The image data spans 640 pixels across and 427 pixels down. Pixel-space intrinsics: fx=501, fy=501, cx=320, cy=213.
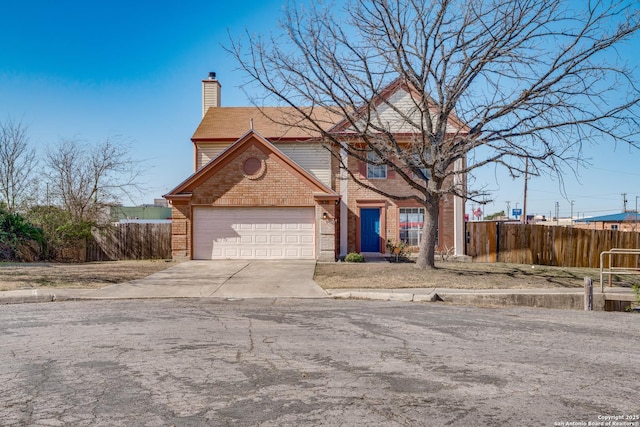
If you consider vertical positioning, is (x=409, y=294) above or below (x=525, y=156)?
below

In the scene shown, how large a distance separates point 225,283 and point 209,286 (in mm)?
606

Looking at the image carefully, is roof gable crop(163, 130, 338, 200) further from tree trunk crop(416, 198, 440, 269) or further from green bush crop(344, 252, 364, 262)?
tree trunk crop(416, 198, 440, 269)

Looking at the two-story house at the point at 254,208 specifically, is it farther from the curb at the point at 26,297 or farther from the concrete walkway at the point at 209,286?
the curb at the point at 26,297

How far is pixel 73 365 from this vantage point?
18.5ft

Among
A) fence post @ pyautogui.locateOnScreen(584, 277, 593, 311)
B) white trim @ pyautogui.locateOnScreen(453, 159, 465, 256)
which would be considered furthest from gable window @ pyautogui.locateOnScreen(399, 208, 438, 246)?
fence post @ pyautogui.locateOnScreen(584, 277, 593, 311)

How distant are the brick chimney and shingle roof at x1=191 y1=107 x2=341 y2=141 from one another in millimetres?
856

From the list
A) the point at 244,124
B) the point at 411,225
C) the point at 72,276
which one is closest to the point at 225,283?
the point at 72,276

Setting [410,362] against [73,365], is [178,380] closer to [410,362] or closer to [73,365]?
[73,365]

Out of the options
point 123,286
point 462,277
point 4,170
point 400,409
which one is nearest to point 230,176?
point 123,286

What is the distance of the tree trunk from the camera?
15.8 metres

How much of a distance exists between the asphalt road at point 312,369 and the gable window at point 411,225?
12323mm

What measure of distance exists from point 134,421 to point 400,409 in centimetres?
223

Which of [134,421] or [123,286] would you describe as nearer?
[134,421]

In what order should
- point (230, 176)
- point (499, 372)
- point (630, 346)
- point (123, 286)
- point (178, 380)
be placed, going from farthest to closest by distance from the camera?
1. point (230, 176)
2. point (123, 286)
3. point (630, 346)
4. point (499, 372)
5. point (178, 380)
